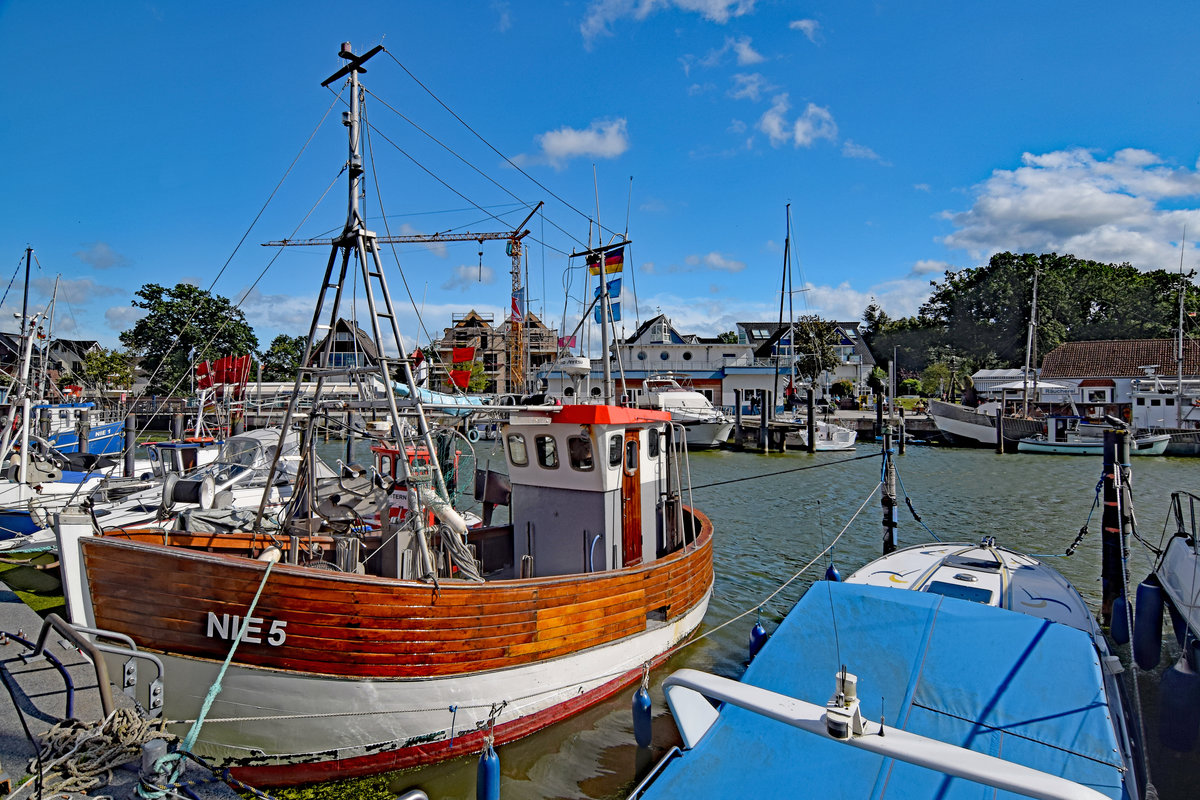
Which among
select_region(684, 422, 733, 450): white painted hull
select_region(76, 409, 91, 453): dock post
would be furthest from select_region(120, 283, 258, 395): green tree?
select_region(684, 422, 733, 450): white painted hull

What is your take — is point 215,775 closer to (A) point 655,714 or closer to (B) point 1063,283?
(A) point 655,714

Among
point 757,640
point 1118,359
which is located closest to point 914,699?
point 757,640

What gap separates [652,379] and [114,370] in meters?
46.1

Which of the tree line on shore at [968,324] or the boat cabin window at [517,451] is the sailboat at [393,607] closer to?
the boat cabin window at [517,451]

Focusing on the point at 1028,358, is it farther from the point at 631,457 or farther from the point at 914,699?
the point at 914,699

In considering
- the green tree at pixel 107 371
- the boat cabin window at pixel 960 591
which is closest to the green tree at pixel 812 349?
the boat cabin window at pixel 960 591

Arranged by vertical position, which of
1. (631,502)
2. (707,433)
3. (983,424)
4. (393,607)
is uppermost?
(631,502)

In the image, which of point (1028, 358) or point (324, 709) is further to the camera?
point (1028, 358)

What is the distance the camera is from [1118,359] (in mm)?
46562

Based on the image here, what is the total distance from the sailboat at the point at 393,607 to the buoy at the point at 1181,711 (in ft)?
17.6

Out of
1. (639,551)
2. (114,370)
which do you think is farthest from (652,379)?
(114,370)

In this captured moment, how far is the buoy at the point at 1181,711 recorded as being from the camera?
6664mm

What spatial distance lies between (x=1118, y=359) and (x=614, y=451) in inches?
2112

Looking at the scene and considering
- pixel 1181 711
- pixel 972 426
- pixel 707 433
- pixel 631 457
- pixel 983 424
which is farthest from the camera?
pixel 707 433
